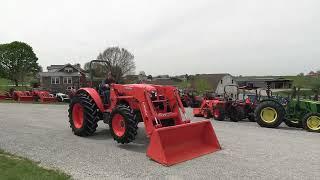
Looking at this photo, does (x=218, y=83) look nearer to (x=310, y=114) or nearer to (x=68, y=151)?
(x=310, y=114)

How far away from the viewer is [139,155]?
815 centimetres

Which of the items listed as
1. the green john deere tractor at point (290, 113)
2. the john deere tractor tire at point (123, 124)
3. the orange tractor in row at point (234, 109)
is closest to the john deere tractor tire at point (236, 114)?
the orange tractor in row at point (234, 109)

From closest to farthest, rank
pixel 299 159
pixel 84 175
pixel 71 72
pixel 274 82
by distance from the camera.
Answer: pixel 84 175
pixel 299 159
pixel 274 82
pixel 71 72

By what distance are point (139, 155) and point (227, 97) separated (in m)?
10.6

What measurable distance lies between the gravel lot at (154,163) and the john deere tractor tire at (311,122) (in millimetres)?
1707

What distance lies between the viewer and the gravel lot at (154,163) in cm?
679

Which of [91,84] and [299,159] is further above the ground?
[91,84]

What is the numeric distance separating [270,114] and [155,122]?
6.97 m

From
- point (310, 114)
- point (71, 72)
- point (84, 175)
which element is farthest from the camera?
point (71, 72)

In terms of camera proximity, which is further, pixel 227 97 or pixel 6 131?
pixel 227 97

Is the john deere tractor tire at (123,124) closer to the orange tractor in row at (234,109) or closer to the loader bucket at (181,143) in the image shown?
the loader bucket at (181,143)

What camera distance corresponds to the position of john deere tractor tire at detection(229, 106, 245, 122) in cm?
1652

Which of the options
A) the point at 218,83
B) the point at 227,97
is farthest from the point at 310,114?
the point at 218,83

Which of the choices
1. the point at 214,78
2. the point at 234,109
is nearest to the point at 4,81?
the point at 214,78
